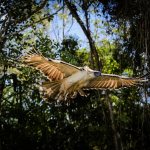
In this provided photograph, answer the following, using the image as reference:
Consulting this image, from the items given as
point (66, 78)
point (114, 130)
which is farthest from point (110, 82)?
point (114, 130)

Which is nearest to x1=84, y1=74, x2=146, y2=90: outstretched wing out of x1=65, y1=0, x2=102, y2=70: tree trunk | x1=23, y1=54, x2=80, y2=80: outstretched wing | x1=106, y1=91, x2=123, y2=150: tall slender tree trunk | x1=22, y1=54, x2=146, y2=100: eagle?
x1=22, y1=54, x2=146, y2=100: eagle

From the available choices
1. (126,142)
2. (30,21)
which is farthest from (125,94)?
(30,21)

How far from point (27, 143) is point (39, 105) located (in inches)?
43.2

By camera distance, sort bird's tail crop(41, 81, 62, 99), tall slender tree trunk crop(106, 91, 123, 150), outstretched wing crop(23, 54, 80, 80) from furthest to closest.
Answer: tall slender tree trunk crop(106, 91, 123, 150) → bird's tail crop(41, 81, 62, 99) → outstretched wing crop(23, 54, 80, 80)

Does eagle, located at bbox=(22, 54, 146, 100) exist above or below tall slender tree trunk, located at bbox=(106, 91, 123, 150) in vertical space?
above

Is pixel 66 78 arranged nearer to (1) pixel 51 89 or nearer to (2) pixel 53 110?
(1) pixel 51 89

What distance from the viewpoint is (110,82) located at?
5.77m

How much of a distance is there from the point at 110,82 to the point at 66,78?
2.10 ft

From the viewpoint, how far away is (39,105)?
1194 cm

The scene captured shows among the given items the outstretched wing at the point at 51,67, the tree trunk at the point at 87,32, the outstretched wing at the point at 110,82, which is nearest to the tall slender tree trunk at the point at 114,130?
the tree trunk at the point at 87,32

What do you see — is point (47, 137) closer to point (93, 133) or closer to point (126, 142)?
point (93, 133)

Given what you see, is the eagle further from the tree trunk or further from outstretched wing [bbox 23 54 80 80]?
the tree trunk

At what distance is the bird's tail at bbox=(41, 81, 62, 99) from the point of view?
5449mm

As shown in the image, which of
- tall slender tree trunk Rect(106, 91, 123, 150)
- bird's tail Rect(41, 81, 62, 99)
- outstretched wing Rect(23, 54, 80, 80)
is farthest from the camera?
tall slender tree trunk Rect(106, 91, 123, 150)
